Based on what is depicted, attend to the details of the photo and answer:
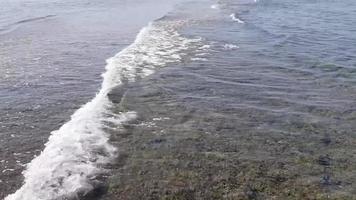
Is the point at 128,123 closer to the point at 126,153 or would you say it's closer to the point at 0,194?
the point at 126,153

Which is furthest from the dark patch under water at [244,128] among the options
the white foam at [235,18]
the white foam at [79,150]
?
the white foam at [235,18]

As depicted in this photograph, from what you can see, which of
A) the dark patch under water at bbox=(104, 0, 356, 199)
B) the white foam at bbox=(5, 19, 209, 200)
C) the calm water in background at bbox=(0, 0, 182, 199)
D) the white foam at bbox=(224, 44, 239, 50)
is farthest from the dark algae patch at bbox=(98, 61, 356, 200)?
the white foam at bbox=(224, 44, 239, 50)

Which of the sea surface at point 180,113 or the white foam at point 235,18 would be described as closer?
the sea surface at point 180,113

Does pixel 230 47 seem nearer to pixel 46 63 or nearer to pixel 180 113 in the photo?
pixel 46 63

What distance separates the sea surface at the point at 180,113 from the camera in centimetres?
965

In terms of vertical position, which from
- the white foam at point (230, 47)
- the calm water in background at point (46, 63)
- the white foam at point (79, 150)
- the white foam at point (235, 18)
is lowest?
the white foam at point (235, 18)

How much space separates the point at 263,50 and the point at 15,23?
691 inches

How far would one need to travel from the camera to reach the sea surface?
380 inches

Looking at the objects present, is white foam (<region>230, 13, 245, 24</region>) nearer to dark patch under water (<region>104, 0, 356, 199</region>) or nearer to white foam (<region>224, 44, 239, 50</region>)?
white foam (<region>224, 44, 239, 50</region>)

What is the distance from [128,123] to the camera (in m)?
12.8

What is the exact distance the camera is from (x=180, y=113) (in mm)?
13562

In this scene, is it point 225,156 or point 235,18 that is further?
point 235,18

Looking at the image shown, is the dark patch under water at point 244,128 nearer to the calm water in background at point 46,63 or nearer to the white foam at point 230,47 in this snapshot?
the white foam at point 230,47

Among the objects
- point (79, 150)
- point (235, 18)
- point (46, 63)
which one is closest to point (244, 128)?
point (79, 150)
